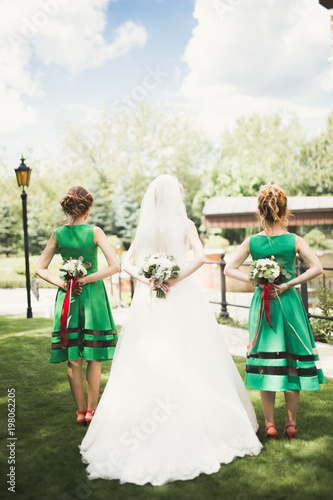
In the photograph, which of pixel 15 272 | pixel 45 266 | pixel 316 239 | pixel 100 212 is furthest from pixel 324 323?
pixel 100 212

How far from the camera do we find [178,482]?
2908 mm

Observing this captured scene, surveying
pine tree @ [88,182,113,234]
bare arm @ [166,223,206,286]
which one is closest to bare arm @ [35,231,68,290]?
bare arm @ [166,223,206,286]

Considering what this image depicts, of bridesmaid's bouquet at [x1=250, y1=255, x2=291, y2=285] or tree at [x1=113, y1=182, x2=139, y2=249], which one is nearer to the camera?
bridesmaid's bouquet at [x1=250, y1=255, x2=291, y2=285]

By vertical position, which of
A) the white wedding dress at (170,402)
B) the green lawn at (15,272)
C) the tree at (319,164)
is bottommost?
the green lawn at (15,272)

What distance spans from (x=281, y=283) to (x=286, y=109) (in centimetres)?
4839

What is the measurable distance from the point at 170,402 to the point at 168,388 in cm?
10

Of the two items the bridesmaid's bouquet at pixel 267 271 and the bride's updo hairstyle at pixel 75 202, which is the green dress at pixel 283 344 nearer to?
the bridesmaid's bouquet at pixel 267 271

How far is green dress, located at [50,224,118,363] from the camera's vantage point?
3.95 m

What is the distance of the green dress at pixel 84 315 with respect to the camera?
3945 millimetres

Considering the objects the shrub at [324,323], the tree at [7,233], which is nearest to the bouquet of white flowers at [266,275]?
the shrub at [324,323]

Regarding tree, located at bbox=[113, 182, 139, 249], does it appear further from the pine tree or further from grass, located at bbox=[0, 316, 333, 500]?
grass, located at bbox=[0, 316, 333, 500]

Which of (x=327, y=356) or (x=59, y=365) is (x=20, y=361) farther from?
(x=327, y=356)

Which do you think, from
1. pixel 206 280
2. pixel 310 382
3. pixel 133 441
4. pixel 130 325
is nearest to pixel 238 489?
pixel 133 441

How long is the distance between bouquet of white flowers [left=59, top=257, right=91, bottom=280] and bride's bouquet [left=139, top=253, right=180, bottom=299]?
55 cm
